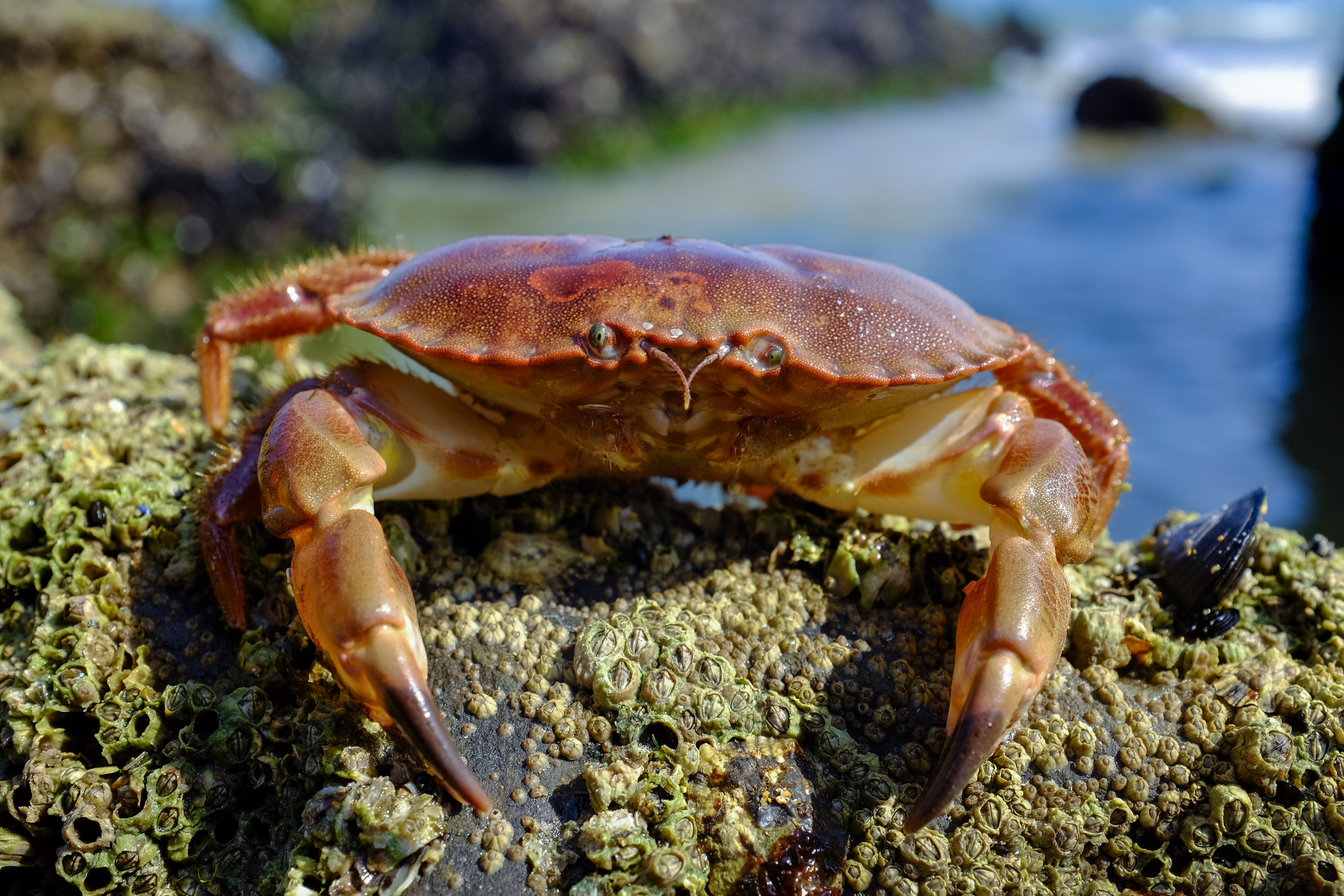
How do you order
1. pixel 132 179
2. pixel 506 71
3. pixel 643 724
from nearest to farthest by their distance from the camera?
pixel 643 724
pixel 132 179
pixel 506 71

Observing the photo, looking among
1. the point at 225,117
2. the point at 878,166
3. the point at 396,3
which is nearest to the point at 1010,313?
the point at 878,166

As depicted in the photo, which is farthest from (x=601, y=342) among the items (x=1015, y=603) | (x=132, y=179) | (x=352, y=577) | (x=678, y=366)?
(x=132, y=179)

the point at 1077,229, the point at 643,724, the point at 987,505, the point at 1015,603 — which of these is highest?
the point at 1077,229

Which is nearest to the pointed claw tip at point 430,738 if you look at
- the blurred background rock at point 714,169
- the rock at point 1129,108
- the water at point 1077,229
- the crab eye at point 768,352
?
the crab eye at point 768,352

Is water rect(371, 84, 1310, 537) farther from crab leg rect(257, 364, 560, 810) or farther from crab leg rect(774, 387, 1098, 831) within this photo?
crab leg rect(257, 364, 560, 810)

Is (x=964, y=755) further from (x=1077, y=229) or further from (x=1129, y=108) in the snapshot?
(x=1129, y=108)

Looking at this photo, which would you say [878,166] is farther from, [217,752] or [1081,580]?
[217,752]
